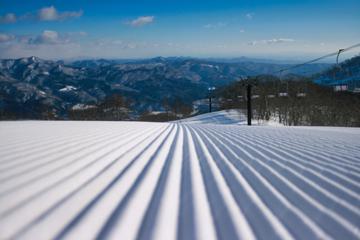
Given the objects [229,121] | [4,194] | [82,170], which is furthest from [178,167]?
[229,121]

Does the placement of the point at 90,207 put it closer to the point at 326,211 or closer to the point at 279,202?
the point at 279,202

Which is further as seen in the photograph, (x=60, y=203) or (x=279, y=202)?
(x=279, y=202)

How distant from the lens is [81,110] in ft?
151

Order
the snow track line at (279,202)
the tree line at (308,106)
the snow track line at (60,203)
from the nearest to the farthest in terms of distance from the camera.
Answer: the snow track line at (60,203) < the snow track line at (279,202) < the tree line at (308,106)

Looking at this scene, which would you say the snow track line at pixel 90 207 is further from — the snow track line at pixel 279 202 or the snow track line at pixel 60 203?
the snow track line at pixel 279 202

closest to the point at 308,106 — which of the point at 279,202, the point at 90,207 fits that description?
the point at 279,202

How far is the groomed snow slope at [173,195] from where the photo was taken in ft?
6.00

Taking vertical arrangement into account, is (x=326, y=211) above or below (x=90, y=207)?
below

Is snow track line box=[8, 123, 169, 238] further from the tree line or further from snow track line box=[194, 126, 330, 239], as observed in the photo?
the tree line

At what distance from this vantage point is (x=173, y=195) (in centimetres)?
247

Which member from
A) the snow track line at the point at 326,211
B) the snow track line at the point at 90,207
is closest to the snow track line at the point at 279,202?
the snow track line at the point at 326,211

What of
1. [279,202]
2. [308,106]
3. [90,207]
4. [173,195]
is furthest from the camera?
[308,106]

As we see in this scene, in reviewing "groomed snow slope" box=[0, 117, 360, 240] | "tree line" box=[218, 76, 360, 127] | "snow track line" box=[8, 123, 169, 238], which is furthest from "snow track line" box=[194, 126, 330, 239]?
"tree line" box=[218, 76, 360, 127]

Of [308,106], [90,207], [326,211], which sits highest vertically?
[308,106]
